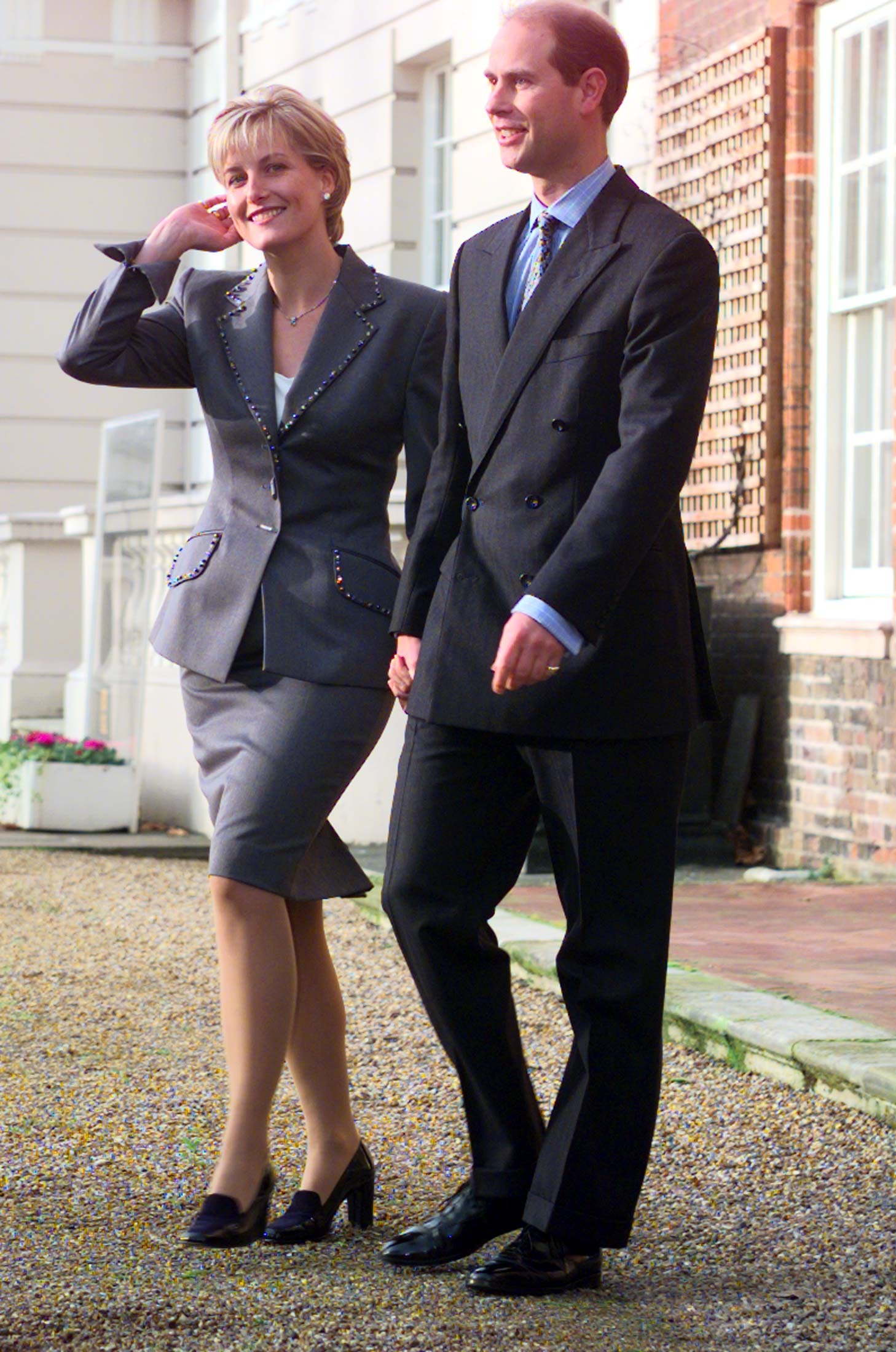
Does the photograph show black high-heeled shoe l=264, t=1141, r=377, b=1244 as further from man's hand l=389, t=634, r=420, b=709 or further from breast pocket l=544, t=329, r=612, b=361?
A: breast pocket l=544, t=329, r=612, b=361

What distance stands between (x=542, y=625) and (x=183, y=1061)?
2.32m

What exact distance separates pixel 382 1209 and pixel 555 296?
5.18 ft

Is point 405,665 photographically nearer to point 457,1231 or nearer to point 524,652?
point 524,652

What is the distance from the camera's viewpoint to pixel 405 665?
10.7ft

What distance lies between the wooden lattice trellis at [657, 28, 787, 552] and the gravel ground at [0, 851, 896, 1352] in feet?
11.5

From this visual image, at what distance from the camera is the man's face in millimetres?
3068

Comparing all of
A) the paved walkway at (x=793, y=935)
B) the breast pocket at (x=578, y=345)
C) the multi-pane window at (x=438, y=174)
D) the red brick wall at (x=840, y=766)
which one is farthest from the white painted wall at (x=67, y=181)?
the breast pocket at (x=578, y=345)

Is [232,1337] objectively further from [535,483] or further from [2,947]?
[2,947]

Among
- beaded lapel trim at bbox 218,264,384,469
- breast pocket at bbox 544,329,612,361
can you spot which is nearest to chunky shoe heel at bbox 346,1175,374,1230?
beaded lapel trim at bbox 218,264,384,469

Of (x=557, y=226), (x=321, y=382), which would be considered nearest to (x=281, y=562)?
(x=321, y=382)

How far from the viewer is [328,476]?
3.50 meters

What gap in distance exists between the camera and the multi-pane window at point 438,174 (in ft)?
40.0

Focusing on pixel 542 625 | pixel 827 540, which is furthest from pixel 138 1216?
pixel 827 540

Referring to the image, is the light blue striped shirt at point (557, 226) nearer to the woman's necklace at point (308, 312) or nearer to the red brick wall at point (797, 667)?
the woman's necklace at point (308, 312)
